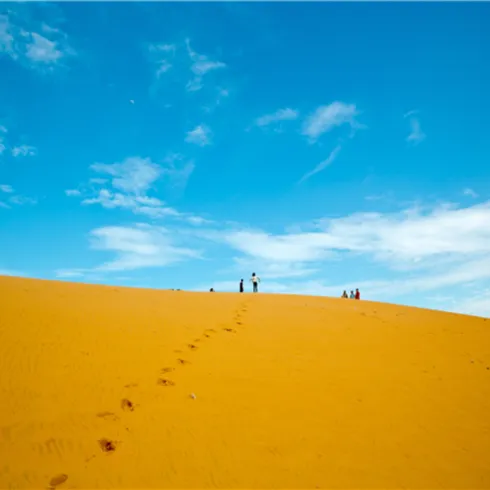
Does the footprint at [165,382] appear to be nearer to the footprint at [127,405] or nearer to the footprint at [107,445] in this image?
the footprint at [127,405]

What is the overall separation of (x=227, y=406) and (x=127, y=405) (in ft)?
3.93

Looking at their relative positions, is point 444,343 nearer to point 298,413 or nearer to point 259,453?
point 298,413

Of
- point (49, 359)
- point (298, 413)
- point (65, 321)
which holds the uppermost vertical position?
point (65, 321)

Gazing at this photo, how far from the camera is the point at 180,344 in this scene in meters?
6.30

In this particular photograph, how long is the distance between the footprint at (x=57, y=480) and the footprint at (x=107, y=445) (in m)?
0.41

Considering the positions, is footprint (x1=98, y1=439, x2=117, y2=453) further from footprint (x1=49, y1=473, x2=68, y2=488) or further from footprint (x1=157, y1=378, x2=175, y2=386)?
footprint (x1=157, y1=378, x2=175, y2=386)

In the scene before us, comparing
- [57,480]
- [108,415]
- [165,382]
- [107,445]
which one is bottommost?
A: [57,480]

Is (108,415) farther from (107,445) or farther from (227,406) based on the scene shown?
(227,406)

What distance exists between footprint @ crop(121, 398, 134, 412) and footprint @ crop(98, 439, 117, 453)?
1.79ft

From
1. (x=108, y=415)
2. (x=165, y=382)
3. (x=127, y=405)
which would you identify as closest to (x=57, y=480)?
(x=108, y=415)

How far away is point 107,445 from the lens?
11.3ft

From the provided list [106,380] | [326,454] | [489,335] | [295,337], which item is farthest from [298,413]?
[489,335]

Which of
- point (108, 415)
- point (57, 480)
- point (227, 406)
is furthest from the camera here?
point (227, 406)

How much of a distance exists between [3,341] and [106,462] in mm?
3497
